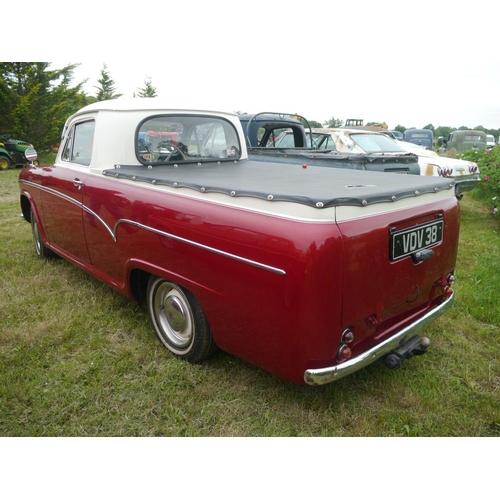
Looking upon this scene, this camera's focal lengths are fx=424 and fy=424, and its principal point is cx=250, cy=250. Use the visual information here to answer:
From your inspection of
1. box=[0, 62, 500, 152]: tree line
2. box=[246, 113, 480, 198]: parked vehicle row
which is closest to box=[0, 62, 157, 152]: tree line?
box=[0, 62, 500, 152]: tree line

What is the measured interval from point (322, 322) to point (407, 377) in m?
1.22

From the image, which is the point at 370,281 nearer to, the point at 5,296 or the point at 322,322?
the point at 322,322

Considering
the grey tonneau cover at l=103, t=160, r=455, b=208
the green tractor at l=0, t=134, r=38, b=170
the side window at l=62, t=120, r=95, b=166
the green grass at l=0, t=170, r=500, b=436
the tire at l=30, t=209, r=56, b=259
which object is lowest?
the green grass at l=0, t=170, r=500, b=436

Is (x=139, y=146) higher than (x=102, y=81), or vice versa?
(x=102, y=81)

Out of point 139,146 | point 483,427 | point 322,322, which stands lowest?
point 483,427

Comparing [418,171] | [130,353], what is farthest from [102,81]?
[130,353]

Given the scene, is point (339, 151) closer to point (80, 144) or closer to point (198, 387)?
point (80, 144)

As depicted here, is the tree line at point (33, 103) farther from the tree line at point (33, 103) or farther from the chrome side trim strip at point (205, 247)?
the chrome side trim strip at point (205, 247)

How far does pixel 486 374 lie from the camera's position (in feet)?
9.56

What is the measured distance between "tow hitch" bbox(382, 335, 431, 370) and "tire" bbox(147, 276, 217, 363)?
3.72 feet

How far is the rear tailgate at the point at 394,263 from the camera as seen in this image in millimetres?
2117

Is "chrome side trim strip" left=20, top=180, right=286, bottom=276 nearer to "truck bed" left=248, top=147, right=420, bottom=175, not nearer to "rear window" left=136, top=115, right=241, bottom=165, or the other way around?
"rear window" left=136, top=115, right=241, bottom=165

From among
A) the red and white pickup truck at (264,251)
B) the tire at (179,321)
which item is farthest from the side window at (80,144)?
the tire at (179,321)

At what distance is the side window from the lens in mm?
3842
